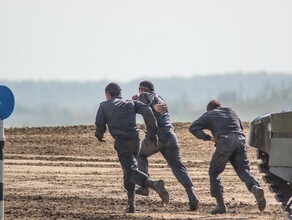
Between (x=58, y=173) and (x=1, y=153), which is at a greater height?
(x=1, y=153)

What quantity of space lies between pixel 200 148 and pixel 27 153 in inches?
159

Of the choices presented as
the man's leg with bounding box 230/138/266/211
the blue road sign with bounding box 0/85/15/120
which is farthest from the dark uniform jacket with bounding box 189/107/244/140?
the blue road sign with bounding box 0/85/15/120

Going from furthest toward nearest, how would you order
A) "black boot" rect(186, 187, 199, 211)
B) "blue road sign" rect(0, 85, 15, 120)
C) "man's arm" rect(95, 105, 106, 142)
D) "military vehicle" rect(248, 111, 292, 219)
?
1. "black boot" rect(186, 187, 199, 211)
2. "man's arm" rect(95, 105, 106, 142)
3. "military vehicle" rect(248, 111, 292, 219)
4. "blue road sign" rect(0, 85, 15, 120)

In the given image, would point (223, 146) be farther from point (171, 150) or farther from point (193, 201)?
point (171, 150)

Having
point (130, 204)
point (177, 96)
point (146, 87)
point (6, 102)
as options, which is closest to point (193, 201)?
point (130, 204)

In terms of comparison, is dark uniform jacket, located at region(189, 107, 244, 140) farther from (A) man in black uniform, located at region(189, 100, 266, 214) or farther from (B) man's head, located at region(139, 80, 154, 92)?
(B) man's head, located at region(139, 80, 154, 92)

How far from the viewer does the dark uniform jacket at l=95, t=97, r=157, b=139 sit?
2086 cm

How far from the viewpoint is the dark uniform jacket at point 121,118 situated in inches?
821

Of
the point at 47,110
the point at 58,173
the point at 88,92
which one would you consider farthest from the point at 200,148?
the point at 88,92

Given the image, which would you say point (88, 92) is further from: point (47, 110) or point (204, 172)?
point (204, 172)

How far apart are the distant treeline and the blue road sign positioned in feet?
57.0

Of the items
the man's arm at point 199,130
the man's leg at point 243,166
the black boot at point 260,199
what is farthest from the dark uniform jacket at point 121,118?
the black boot at point 260,199

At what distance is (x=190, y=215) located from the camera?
68.0 ft

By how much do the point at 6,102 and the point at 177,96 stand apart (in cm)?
2850
